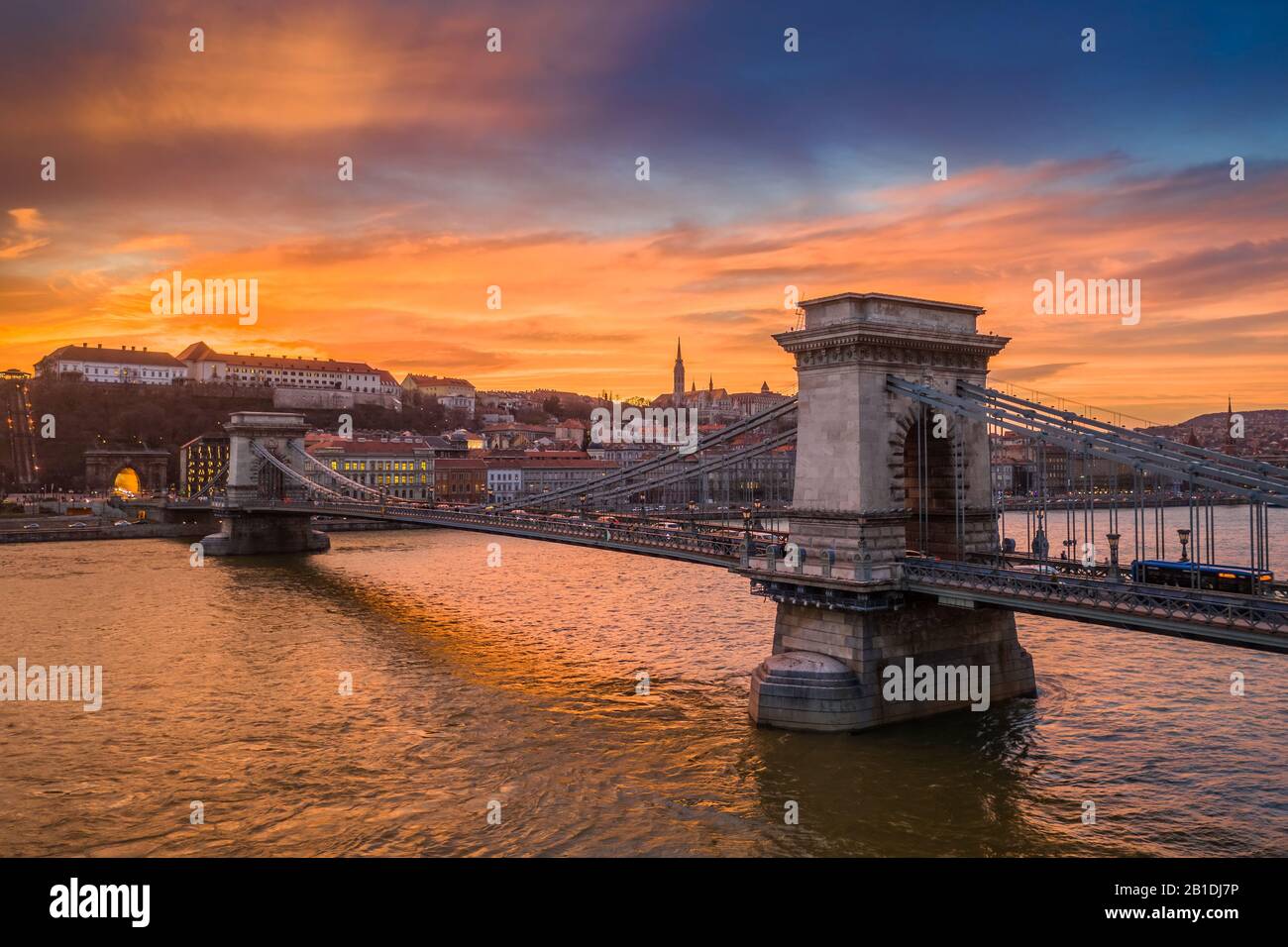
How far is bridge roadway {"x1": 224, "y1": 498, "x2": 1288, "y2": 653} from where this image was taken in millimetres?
15594

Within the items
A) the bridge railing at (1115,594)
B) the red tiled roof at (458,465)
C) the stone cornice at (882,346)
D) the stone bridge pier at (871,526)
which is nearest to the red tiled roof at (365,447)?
the red tiled roof at (458,465)

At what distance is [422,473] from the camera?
105m

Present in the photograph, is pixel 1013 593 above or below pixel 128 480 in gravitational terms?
below

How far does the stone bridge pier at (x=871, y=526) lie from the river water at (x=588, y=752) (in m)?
0.82

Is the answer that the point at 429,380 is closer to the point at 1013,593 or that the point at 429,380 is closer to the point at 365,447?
the point at 365,447

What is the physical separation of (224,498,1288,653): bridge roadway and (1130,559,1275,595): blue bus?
3.57 feet

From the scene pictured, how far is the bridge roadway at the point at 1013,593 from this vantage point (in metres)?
15.6

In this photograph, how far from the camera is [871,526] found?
72.5ft

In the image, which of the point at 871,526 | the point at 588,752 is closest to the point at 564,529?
the point at 588,752

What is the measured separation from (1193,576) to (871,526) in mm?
6401

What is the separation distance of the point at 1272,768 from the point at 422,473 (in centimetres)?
9317

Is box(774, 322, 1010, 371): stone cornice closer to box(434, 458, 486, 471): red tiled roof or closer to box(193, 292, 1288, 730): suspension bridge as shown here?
box(193, 292, 1288, 730): suspension bridge
